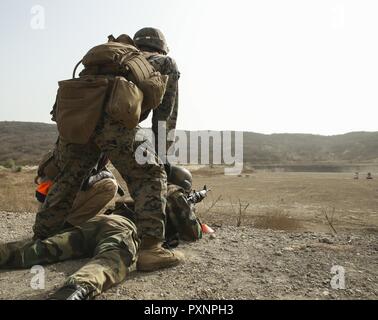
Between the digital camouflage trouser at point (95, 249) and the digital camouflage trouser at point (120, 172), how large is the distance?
201 millimetres

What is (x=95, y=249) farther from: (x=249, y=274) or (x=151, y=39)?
(x=151, y=39)

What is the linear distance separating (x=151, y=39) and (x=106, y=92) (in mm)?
1135

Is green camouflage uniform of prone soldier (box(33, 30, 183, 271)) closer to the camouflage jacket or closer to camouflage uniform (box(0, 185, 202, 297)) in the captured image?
camouflage uniform (box(0, 185, 202, 297))

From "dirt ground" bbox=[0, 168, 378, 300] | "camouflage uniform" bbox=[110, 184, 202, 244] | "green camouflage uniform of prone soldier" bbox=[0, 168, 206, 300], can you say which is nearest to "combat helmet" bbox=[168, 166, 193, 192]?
"camouflage uniform" bbox=[110, 184, 202, 244]

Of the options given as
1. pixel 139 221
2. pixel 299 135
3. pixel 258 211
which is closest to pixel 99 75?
pixel 139 221

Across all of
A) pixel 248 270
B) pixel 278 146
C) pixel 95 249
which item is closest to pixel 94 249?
pixel 95 249

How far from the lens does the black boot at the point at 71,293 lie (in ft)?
6.83

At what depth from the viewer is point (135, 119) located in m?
2.96

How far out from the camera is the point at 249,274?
119 inches

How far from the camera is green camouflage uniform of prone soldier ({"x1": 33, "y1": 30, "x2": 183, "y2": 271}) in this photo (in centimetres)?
295

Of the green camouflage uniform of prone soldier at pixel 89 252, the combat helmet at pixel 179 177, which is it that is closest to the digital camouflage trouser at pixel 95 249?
the green camouflage uniform of prone soldier at pixel 89 252

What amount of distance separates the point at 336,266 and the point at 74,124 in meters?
2.28

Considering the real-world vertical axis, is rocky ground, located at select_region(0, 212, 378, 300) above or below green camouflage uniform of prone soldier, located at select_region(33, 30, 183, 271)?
below

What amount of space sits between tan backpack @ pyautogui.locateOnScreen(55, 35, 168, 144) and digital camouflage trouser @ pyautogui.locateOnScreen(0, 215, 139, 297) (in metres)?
0.69
